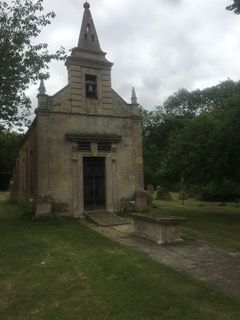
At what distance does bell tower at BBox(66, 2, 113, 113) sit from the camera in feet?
65.9

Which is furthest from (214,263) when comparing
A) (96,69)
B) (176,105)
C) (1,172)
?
(1,172)

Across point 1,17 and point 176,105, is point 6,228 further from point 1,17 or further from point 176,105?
point 176,105

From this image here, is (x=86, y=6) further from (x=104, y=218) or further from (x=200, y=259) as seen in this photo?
(x=200, y=259)

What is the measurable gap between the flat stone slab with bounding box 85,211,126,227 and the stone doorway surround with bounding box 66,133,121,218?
86cm

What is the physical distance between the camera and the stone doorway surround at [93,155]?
1917cm

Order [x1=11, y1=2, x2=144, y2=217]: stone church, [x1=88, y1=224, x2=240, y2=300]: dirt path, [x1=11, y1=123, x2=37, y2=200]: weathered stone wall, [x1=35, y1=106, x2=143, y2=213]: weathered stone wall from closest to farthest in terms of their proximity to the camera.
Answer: [x1=88, y1=224, x2=240, y2=300]: dirt path, [x1=35, y1=106, x2=143, y2=213]: weathered stone wall, [x1=11, y1=2, x2=144, y2=217]: stone church, [x1=11, y1=123, x2=37, y2=200]: weathered stone wall

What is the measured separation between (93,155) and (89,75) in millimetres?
4687

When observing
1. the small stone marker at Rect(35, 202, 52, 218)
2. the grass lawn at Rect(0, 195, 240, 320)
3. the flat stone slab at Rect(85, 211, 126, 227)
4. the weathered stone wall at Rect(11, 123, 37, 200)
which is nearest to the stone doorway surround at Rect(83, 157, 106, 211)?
the flat stone slab at Rect(85, 211, 126, 227)

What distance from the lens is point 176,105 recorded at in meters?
52.3

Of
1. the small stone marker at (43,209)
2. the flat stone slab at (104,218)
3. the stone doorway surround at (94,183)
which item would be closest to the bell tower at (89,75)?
the stone doorway surround at (94,183)

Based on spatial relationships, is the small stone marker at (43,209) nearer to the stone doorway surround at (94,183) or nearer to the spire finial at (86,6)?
the stone doorway surround at (94,183)

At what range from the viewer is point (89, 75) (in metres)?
20.7

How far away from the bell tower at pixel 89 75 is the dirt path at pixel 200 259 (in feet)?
29.9

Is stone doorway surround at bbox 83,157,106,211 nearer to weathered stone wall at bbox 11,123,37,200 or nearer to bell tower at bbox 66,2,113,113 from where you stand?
weathered stone wall at bbox 11,123,37,200
